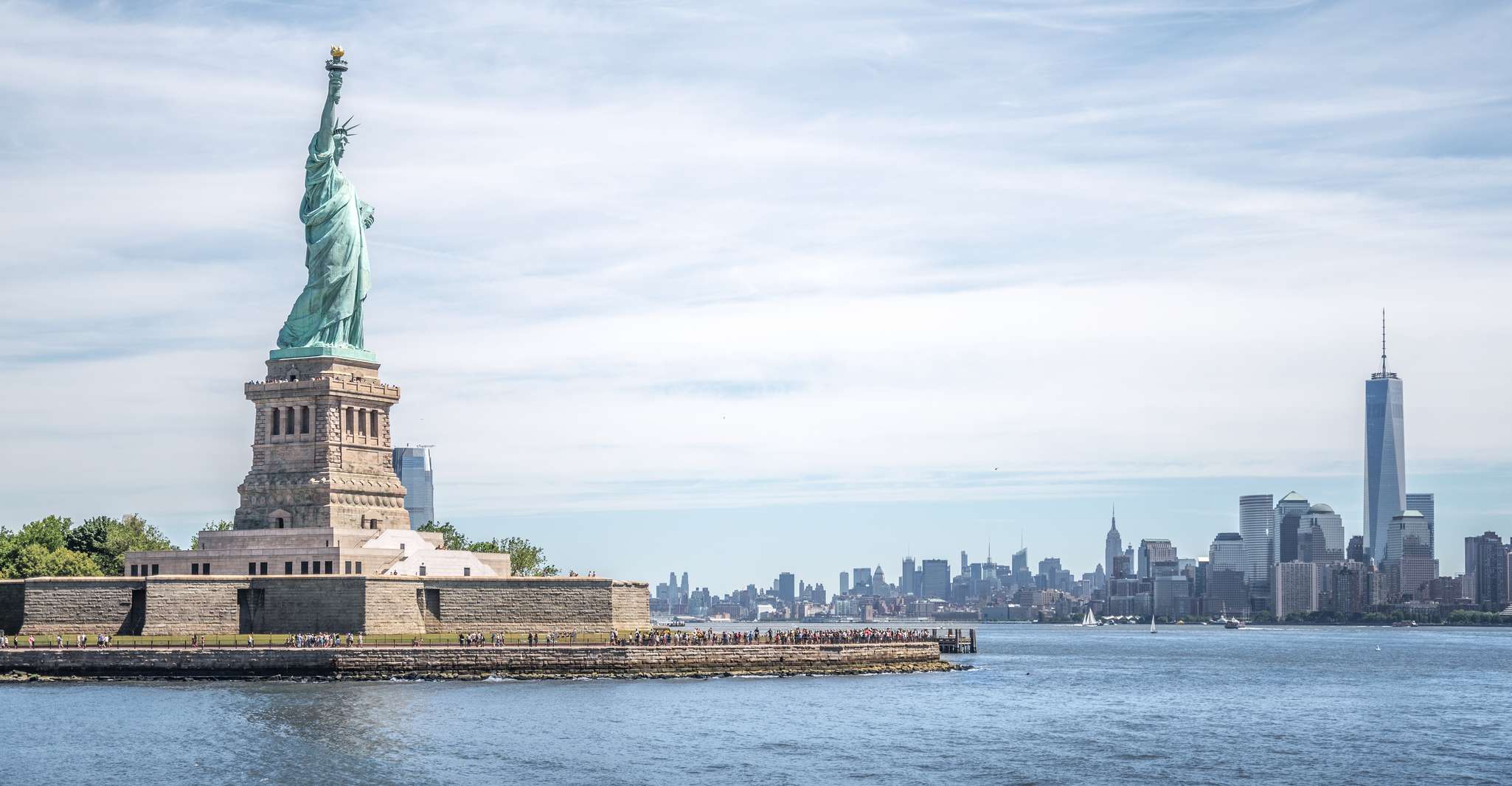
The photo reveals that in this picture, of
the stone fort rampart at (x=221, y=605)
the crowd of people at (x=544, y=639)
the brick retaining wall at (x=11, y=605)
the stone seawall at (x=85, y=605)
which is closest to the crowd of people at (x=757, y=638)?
the crowd of people at (x=544, y=639)

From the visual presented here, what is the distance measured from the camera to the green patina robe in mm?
104250

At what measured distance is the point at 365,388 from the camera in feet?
339

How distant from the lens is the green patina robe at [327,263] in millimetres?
104250

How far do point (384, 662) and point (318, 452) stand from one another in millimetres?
15625

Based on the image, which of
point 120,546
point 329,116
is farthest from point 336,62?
point 120,546

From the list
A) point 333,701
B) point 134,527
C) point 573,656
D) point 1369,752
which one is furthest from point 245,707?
point 134,527

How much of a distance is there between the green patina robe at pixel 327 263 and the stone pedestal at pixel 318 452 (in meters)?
1.84

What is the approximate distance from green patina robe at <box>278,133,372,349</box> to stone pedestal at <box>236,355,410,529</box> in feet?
6.03

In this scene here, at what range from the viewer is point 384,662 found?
9000cm

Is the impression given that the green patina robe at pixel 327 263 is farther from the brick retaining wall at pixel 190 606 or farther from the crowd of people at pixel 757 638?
the crowd of people at pixel 757 638

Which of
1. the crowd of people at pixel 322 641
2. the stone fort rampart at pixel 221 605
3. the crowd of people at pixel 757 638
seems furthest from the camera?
the crowd of people at pixel 757 638

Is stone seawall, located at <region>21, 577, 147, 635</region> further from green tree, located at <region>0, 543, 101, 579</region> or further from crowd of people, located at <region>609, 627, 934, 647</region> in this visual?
crowd of people, located at <region>609, 627, 934, 647</region>

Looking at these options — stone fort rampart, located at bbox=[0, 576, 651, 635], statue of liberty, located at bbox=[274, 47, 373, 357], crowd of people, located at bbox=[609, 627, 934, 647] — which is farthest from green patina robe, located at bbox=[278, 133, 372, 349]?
crowd of people, located at bbox=[609, 627, 934, 647]

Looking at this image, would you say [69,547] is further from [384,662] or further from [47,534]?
[384,662]
